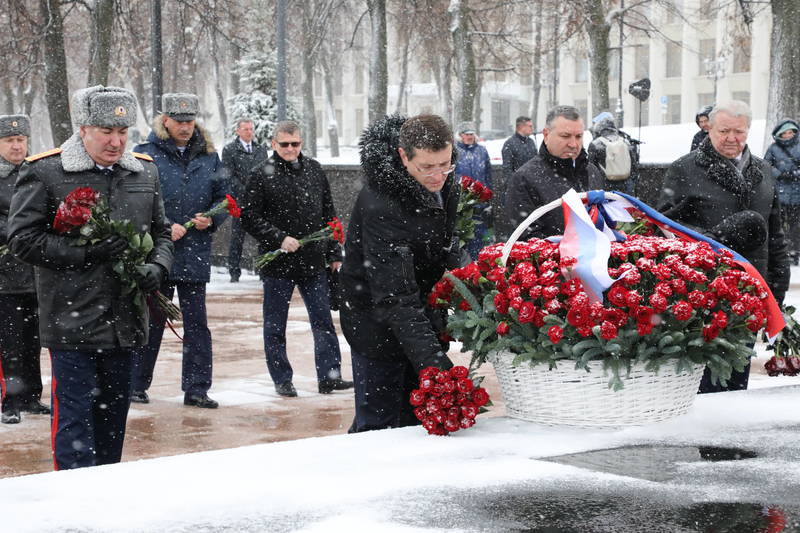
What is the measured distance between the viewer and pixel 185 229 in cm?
783

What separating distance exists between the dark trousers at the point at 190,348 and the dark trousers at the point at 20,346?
0.66m

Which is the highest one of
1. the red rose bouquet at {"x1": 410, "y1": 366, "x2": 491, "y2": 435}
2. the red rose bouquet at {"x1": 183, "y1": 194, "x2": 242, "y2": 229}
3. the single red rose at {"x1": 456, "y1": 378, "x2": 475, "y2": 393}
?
the red rose bouquet at {"x1": 183, "y1": 194, "x2": 242, "y2": 229}

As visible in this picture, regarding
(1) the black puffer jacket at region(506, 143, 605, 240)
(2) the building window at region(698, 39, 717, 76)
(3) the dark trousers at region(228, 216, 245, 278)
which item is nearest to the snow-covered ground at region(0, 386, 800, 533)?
(1) the black puffer jacket at region(506, 143, 605, 240)

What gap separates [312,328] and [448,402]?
4.60 meters

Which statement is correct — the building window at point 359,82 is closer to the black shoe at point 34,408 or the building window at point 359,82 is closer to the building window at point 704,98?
the building window at point 704,98

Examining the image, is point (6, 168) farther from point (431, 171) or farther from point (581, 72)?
point (581, 72)

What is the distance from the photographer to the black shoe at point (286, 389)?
819cm

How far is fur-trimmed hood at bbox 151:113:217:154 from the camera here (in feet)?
26.2

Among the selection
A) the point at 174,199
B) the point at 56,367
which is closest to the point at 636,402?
the point at 56,367

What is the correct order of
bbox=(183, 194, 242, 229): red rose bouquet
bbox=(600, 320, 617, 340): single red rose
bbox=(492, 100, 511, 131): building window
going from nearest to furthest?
bbox=(600, 320, 617, 340): single red rose, bbox=(183, 194, 242, 229): red rose bouquet, bbox=(492, 100, 511, 131): building window

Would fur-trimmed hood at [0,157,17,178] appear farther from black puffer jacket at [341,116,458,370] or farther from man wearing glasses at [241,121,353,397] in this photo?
black puffer jacket at [341,116,458,370]

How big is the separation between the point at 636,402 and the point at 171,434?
3.72 m

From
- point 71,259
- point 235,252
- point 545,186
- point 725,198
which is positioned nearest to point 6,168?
point 71,259

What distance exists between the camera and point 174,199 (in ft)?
26.4
